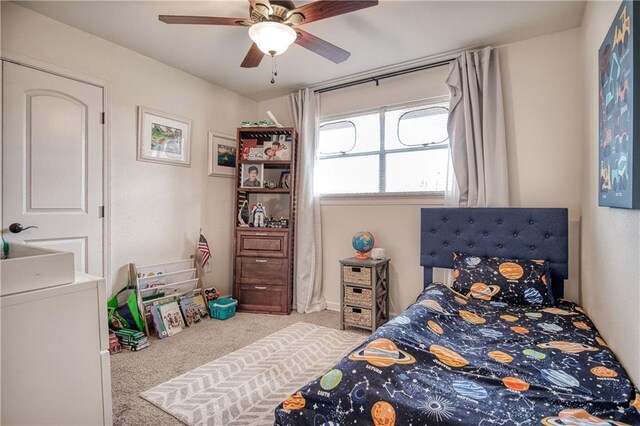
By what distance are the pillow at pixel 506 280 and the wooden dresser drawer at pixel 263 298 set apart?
1.83 metres

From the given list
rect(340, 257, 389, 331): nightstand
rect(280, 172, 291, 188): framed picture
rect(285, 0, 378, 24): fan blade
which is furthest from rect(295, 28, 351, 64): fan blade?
rect(340, 257, 389, 331): nightstand

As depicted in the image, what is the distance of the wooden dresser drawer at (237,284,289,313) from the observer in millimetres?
3393

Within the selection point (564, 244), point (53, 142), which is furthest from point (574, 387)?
point (53, 142)

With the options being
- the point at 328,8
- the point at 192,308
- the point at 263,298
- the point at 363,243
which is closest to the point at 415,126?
the point at 363,243

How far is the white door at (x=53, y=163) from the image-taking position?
2.18 m

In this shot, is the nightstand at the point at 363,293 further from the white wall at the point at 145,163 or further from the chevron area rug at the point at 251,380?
the white wall at the point at 145,163

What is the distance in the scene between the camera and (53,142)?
2.37 metres

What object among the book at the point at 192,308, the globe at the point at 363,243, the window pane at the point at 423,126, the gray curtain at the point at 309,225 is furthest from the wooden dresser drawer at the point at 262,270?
the window pane at the point at 423,126

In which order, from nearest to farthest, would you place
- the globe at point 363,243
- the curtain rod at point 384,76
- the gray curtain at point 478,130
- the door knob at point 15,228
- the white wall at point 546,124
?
the door knob at point 15,228 → the white wall at point 546,124 → the gray curtain at point 478,130 → the curtain rod at point 384,76 → the globe at point 363,243

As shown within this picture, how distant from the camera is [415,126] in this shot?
3.11 metres

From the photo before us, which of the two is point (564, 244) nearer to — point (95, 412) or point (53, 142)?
point (95, 412)

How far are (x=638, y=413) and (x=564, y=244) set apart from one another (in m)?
1.52

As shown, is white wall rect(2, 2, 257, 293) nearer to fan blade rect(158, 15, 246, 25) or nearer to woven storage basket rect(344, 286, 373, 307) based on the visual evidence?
fan blade rect(158, 15, 246, 25)

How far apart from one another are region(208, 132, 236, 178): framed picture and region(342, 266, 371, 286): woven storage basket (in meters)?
1.89
